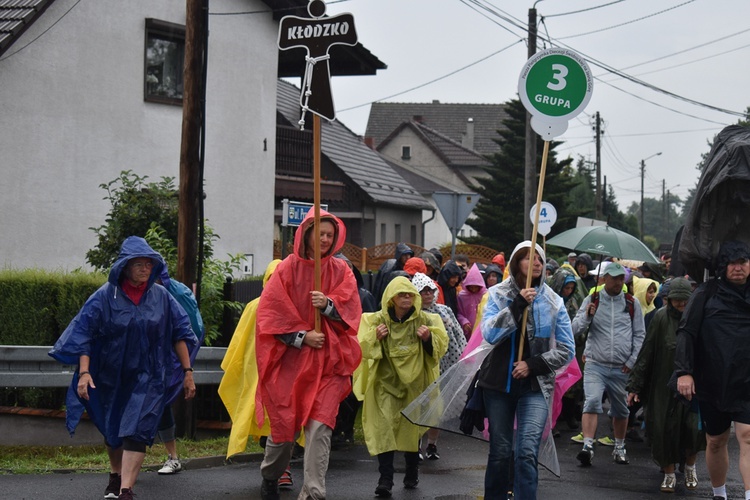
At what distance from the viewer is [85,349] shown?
756 cm

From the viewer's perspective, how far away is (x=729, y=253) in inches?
291

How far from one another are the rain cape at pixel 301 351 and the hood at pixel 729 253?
2380 millimetres

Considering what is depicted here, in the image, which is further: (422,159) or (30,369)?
(422,159)

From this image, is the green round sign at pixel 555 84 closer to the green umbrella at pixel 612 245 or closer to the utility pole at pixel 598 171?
the green umbrella at pixel 612 245

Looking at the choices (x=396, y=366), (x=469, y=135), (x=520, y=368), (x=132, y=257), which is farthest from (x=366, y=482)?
(x=469, y=135)

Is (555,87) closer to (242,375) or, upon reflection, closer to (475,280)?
(242,375)

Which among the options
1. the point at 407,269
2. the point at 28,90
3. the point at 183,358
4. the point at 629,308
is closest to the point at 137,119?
the point at 28,90

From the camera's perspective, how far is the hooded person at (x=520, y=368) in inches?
276

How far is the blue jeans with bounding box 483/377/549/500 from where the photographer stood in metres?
6.93

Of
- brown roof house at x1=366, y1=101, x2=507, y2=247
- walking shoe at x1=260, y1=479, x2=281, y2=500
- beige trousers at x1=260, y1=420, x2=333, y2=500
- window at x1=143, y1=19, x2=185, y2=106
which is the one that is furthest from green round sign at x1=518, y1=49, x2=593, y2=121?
brown roof house at x1=366, y1=101, x2=507, y2=247

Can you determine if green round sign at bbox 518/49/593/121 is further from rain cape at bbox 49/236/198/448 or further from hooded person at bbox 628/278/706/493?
rain cape at bbox 49/236/198/448

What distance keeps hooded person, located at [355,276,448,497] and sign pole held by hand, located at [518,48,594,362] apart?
179cm

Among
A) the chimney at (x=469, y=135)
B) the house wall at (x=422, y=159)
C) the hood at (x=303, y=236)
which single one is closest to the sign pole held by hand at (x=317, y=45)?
the hood at (x=303, y=236)

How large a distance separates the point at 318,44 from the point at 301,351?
6.95 feet
